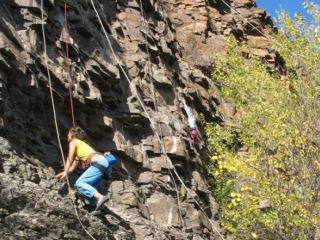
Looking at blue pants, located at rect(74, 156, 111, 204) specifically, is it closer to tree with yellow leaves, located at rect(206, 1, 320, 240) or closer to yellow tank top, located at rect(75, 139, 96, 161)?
yellow tank top, located at rect(75, 139, 96, 161)

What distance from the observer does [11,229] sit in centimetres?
875

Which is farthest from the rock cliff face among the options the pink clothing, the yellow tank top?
the yellow tank top

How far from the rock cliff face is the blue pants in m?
0.30

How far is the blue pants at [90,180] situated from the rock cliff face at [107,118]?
298 mm

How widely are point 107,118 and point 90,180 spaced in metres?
3.66

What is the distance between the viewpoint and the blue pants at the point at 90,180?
10547 millimetres

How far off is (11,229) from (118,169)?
17.4ft

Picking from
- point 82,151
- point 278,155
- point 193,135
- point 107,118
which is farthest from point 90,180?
point 193,135

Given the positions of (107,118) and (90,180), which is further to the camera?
(107,118)

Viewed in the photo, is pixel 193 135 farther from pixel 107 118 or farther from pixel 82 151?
pixel 82 151

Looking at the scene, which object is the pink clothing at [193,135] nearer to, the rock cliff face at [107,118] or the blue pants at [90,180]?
the rock cliff face at [107,118]

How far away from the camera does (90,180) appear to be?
1066 centimetres

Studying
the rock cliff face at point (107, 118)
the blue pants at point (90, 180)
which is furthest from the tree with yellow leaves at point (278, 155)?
the blue pants at point (90, 180)

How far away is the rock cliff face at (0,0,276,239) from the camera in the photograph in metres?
9.76
